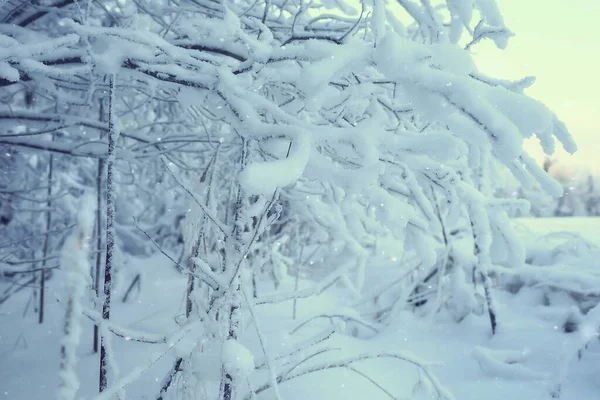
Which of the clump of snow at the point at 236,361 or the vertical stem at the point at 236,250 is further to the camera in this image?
the vertical stem at the point at 236,250

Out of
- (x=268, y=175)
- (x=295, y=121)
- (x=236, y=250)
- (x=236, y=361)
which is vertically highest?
(x=295, y=121)

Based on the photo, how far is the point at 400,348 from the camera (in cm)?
275

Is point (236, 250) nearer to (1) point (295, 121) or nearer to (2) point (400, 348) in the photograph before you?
(1) point (295, 121)

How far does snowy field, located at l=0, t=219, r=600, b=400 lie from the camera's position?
1979 millimetres

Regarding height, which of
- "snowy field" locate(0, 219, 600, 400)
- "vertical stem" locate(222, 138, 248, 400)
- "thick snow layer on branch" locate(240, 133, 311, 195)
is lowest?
"snowy field" locate(0, 219, 600, 400)

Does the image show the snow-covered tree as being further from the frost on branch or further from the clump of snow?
the frost on branch

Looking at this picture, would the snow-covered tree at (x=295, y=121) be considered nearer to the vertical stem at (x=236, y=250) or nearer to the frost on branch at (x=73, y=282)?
the vertical stem at (x=236, y=250)

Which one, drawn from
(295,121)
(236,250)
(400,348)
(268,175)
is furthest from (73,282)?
(400,348)

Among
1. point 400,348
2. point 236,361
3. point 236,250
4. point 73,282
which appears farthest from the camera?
point 400,348

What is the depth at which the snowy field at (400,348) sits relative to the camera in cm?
198

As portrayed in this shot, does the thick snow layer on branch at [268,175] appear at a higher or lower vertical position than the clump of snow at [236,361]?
higher

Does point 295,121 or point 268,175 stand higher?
point 295,121

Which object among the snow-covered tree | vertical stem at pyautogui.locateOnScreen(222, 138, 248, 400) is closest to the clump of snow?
the snow-covered tree

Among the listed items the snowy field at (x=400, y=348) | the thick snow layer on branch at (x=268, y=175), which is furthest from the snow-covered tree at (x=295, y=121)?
the snowy field at (x=400, y=348)
